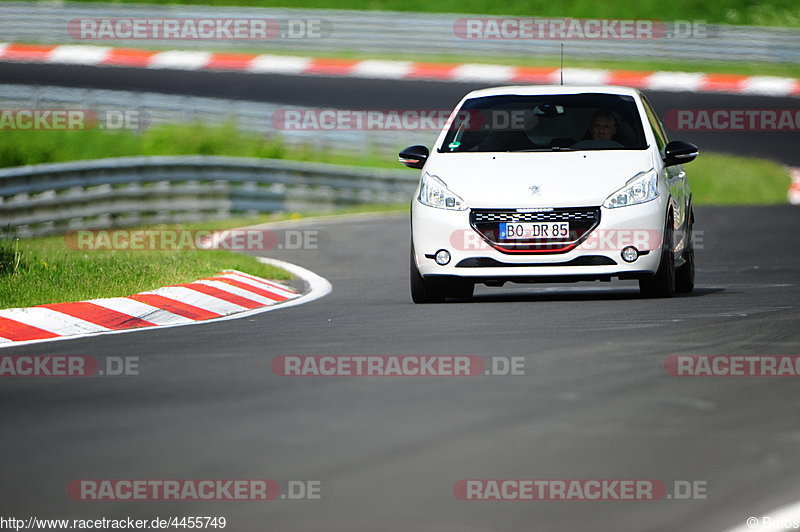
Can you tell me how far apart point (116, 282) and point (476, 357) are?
16.7 feet

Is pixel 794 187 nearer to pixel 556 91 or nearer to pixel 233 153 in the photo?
pixel 233 153

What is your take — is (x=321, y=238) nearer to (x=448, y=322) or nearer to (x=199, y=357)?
(x=448, y=322)

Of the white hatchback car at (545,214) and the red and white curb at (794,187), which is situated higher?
the white hatchback car at (545,214)

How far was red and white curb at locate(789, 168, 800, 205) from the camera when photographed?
26.6 meters

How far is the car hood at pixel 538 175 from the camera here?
1089 cm

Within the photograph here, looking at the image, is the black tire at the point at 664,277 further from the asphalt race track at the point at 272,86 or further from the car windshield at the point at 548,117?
the asphalt race track at the point at 272,86

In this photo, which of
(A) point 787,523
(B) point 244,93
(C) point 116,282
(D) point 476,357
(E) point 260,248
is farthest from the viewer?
(B) point 244,93

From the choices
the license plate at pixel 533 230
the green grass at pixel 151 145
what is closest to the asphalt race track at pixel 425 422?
the license plate at pixel 533 230

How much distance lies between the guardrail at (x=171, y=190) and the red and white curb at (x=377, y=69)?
8013 mm

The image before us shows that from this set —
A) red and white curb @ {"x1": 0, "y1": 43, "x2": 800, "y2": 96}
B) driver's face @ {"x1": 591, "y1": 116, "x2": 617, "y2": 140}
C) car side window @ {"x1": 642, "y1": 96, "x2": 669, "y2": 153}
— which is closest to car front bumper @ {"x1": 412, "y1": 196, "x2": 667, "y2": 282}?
driver's face @ {"x1": 591, "y1": 116, "x2": 617, "y2": 140}

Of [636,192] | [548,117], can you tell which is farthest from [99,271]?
[636,192]

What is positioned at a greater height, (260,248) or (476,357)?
(476,357)

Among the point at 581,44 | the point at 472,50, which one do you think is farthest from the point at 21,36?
the point at 581,44

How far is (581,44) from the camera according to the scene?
35188 millimetres
